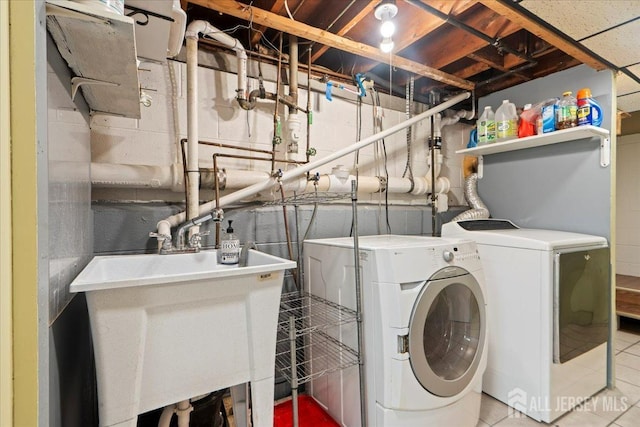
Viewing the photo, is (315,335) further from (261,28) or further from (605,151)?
(605,151)

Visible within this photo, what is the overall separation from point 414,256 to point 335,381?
0.87 meters

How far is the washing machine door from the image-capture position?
4.43ft

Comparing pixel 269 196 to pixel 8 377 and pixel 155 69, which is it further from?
pixel 8 377

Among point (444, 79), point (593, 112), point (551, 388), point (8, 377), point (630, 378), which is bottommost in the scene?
point (630, 378)

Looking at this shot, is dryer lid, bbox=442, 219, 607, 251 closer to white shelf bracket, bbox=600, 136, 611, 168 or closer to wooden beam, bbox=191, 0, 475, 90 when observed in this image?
white shelf bracket, bbox=600, 136, 611, 168

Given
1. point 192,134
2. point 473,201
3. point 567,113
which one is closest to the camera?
point 192,134

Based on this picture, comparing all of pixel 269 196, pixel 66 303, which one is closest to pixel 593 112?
pixel 269 196

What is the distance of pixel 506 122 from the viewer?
7.43 ft

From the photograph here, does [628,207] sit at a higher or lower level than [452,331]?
higher

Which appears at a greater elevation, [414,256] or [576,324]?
[414,256]

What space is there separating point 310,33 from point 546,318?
2.06m

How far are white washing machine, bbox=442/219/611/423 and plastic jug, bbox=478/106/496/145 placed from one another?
84cm

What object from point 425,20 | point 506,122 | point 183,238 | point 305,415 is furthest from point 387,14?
point 305,415

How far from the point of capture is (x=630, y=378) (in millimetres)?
2092
